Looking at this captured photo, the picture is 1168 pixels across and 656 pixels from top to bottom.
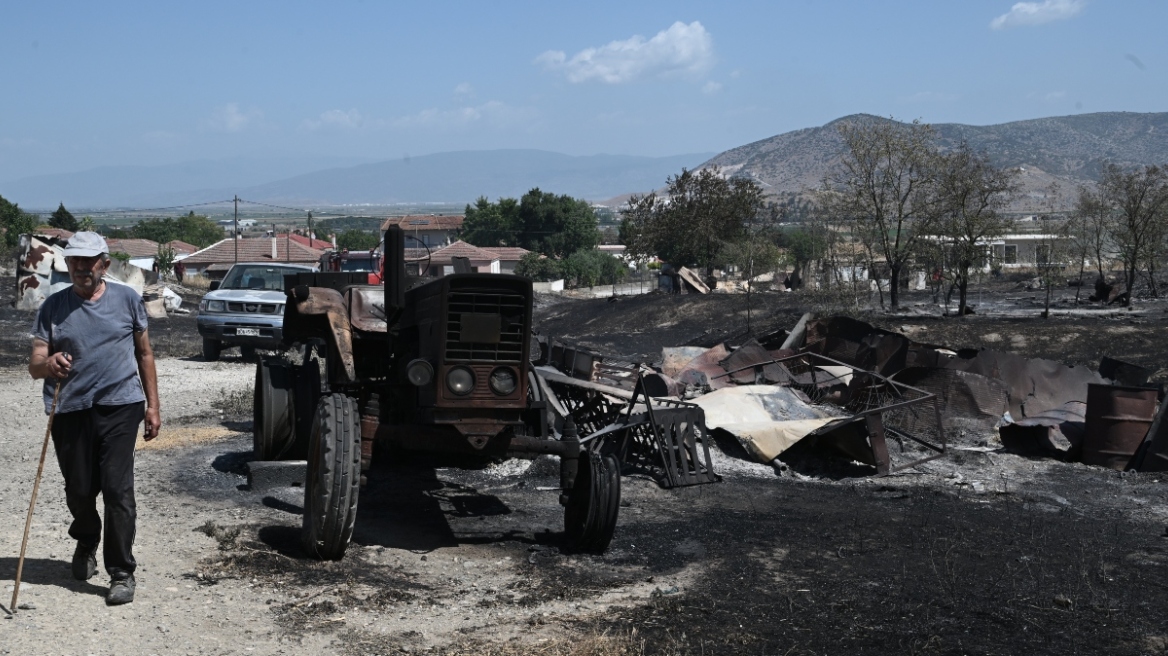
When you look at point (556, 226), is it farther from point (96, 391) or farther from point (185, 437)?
point (96, 391)

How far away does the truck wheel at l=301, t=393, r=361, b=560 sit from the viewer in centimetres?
696

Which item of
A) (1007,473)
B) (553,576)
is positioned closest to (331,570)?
(553,576)

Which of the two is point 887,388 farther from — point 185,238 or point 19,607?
point 185,238

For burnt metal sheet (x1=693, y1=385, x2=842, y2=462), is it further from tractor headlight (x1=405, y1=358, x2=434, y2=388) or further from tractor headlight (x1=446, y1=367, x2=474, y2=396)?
tractor headlight (x1=405, y1=358, x2=434, y2=388)

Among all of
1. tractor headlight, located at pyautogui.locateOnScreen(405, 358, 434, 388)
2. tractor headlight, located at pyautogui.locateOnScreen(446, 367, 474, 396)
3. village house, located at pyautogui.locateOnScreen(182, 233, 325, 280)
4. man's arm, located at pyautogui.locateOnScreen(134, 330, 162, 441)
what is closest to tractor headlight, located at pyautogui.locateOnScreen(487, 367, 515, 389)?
tractor headlight, located at pyautogui.locateOnScreen(446, 367, 474, 396)

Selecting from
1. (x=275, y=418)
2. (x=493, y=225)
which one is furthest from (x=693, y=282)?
(x=493, y=225)

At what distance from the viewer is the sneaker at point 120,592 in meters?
5.93

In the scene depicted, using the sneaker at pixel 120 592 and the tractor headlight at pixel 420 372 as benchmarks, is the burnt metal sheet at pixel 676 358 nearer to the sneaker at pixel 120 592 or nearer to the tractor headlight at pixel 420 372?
the tractor headlight at pixel 420 372

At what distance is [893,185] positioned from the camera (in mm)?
36906

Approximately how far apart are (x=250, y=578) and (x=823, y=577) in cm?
333

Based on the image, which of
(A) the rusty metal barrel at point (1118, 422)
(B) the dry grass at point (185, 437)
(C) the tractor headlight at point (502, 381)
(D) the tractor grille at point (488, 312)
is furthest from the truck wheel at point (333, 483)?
(A) the rusty metal barrel at point (1118, 422)

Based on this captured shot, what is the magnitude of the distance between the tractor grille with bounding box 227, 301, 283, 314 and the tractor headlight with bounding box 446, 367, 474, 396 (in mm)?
14302

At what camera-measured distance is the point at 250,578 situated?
671 cm

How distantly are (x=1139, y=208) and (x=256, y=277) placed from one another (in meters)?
31.5
